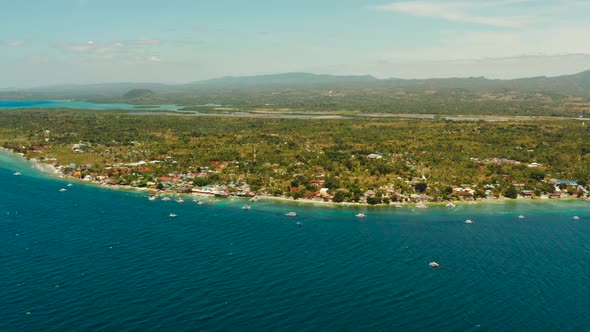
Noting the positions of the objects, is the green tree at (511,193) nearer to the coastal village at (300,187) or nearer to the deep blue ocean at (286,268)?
the coastal village at (300,187)

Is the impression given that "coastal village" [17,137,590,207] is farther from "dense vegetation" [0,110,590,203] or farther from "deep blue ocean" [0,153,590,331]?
"deep blue ocean" [0,153,590,331]

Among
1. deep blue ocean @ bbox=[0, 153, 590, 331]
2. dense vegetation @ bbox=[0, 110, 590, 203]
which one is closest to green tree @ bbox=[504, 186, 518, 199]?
dense vegetation @ bbox=[0, 110, 590, 203]

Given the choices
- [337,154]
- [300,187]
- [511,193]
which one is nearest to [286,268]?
[300,187]

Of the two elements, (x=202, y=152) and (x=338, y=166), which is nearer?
(x=338, y=166)

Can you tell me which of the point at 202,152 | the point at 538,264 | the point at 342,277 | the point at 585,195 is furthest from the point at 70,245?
the point at 585,195

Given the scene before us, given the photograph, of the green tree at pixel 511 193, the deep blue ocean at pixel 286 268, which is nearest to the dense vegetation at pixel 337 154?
the green tree at pixel 511 193

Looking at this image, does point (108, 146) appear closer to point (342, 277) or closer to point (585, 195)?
point (342, 277)
